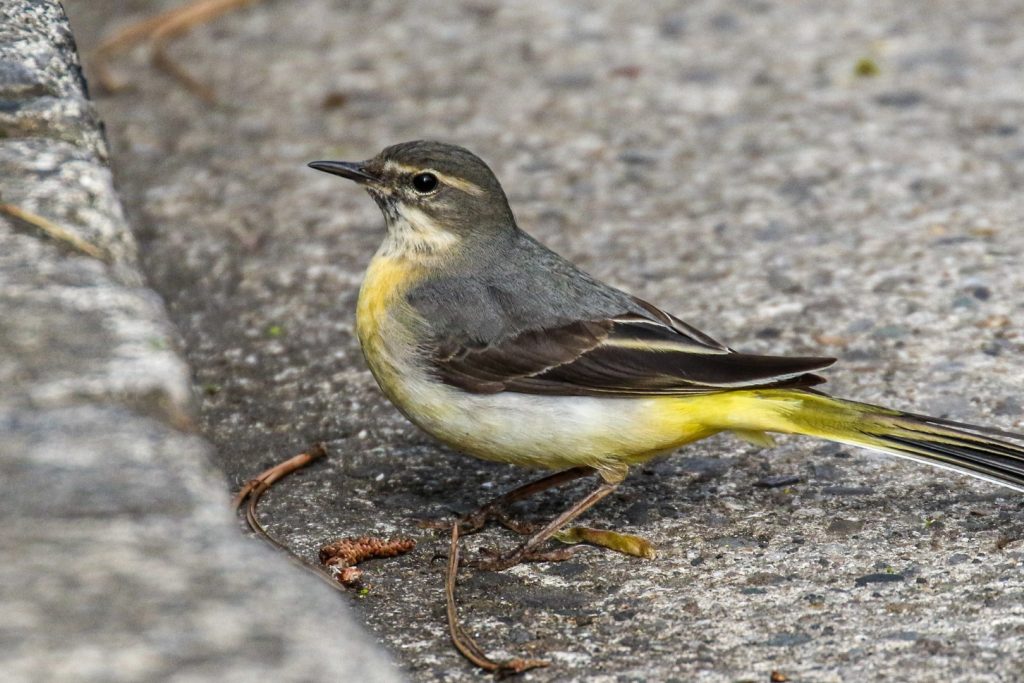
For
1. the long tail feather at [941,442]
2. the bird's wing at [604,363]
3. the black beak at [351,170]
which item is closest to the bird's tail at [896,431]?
the long tail feather at [941,442]

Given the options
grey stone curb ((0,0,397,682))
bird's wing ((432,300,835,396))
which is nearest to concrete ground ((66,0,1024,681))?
bird's wing ((432,300,835,396))

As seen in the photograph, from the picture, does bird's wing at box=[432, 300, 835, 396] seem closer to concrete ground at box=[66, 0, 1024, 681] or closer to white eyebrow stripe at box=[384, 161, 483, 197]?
concrete ground at box=[66, 0, 1024, 681]

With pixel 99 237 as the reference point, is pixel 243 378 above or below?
below

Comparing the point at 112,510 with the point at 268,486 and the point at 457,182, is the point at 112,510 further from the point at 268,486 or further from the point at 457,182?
the point at 457,182

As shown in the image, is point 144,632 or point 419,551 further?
point 419,551

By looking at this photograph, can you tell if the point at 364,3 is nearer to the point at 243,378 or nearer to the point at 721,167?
the point at 721,167

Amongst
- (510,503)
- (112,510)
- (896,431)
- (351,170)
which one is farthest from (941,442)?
(112,510)

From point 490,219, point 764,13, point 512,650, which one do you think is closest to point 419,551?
point 512,650
